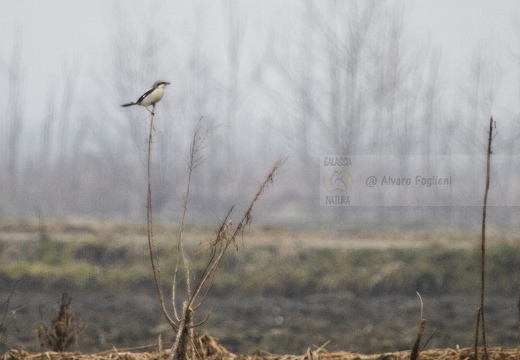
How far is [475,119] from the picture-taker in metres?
37.3

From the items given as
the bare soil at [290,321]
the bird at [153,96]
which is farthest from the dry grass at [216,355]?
the bare soil at [290,321]

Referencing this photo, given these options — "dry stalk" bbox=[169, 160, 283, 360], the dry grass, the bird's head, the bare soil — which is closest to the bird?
the bird's head

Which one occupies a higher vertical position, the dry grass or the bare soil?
the dry grass

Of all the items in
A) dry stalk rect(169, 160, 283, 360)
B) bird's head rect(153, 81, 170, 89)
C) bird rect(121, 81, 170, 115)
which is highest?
bird's head rect(153, 81, 170, 89)

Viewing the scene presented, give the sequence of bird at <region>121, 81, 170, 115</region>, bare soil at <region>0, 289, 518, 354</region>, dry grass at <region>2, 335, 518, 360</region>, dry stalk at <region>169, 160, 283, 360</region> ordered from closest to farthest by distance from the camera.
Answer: dry stalk at <region>169, 160, 283, 360</region> → dry grass at <region>2, 335, 518, 360</region> → bird at <region>121, 81, 170, 115</region> → bare soil at <region>0, 289, 518, 354</region>

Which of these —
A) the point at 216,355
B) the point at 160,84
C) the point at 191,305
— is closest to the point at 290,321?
the point at 160,84

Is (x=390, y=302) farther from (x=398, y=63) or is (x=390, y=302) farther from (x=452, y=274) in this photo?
(x=398, y=63)

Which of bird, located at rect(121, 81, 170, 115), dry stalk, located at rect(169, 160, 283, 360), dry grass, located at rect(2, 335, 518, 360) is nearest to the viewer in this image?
dry stalk, located at rect(169, 160, 283, 360)

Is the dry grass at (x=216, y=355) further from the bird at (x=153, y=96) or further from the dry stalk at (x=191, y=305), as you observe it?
the bird at (x=153, y=96)

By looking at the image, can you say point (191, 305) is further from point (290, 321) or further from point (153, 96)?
point (290, 321)

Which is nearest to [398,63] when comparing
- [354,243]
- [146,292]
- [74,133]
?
[354,243]

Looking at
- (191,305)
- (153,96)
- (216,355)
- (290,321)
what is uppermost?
(153,96)

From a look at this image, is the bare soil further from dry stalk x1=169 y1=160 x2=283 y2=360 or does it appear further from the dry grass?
dry stalk x1=169 y1=160 x2=283 y2=360

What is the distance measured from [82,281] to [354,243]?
7659mm
